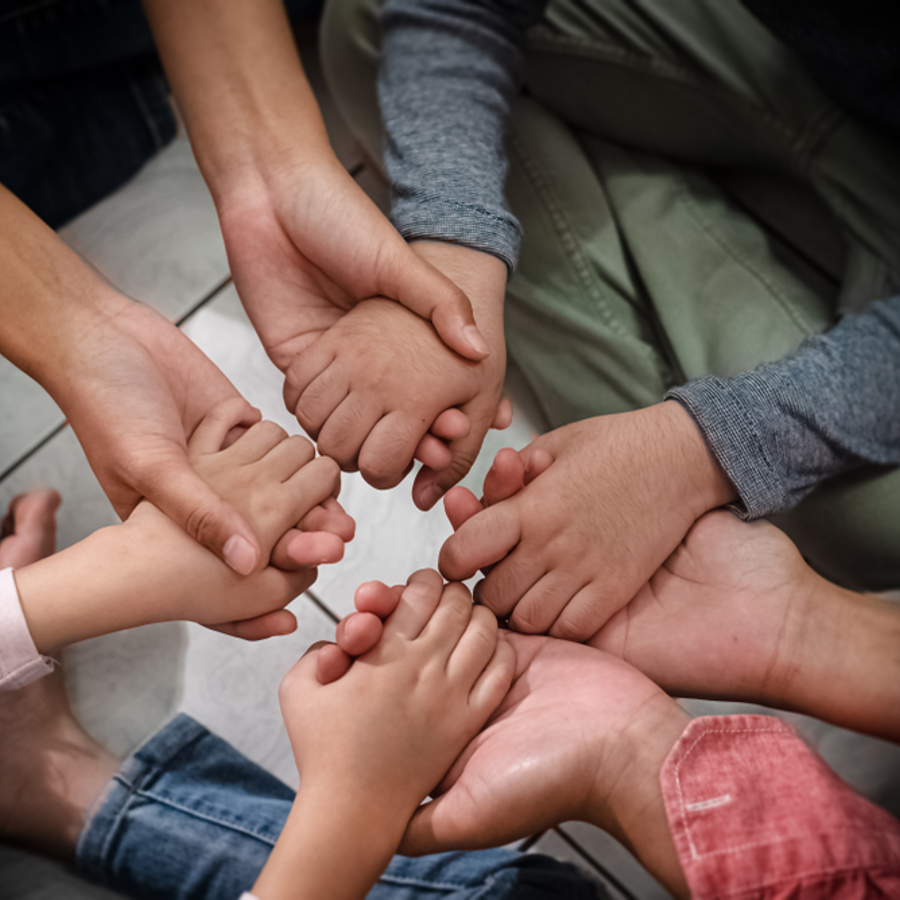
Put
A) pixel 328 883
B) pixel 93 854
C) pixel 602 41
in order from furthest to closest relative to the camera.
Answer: pixel 602 41 → pixel 93 854 → pixel 328 883

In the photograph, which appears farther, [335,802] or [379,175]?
[379,175]

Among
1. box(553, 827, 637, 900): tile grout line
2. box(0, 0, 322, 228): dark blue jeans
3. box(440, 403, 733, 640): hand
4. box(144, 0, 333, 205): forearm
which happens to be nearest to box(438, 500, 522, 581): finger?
box(440, 403, 733, 640): hand

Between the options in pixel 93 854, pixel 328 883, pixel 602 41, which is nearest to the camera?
pixel 328 883

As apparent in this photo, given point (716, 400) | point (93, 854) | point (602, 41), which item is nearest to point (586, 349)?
point (716, 400)

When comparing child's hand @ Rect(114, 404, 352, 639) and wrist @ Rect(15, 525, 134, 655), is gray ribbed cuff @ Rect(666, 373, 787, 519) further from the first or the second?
wrist @ Rect(15, 525, 134, 655)

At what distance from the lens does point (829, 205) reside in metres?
0.54

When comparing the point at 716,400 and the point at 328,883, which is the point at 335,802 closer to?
the point at 328,883

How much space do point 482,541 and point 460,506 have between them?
0.10 ft

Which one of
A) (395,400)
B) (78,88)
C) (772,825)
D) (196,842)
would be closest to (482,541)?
(395,400)

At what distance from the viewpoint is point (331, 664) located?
1.43 ft

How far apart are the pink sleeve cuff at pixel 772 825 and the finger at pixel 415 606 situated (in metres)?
0.18

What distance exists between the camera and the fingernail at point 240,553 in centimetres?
44

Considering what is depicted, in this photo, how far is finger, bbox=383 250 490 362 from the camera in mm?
470

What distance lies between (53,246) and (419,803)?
Answer: 476 mm
